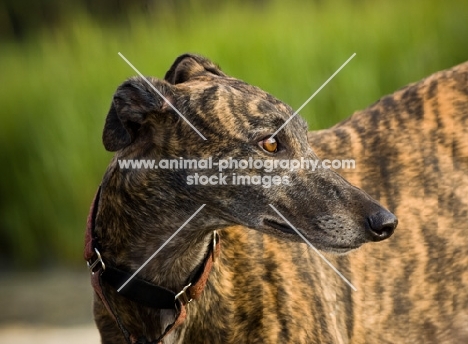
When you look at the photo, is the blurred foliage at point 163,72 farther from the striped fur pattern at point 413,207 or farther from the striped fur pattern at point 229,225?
the striped fur pattern at point 229,225

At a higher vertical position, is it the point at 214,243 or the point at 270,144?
the point at 270,144

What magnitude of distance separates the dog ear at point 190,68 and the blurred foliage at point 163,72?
9.04 feet

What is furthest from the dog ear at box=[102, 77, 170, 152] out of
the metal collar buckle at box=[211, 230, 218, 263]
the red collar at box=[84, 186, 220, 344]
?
the metal collar buckle at box=[211, 230, 218, 263]

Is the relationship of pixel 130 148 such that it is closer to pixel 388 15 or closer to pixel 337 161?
pixel 337 161

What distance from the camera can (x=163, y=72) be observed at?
730cm

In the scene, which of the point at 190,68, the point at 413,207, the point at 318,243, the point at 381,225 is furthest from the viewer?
the point at 413,207

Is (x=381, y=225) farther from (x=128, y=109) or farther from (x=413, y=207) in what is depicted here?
(x=128, y=109)

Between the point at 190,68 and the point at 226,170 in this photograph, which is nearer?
the point at 226,170

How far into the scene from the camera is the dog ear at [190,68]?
12.7ft

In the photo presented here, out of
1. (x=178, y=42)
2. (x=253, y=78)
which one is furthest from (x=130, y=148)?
(x=178, y=42)

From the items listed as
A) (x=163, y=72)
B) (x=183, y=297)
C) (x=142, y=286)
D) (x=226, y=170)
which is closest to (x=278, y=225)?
(x=226, y=170)

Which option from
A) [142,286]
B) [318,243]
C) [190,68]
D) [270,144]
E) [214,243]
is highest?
[190,68]

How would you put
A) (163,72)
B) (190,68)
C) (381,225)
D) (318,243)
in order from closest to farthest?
1. (381,225)
2. (318,243)
3. (190,68)
4. (163,72)

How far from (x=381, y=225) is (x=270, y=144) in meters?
0.45
